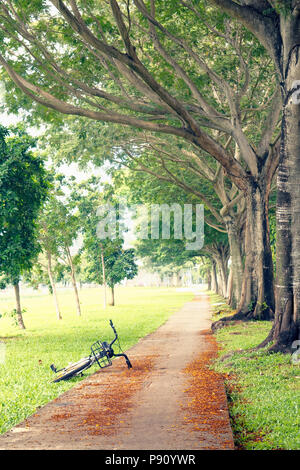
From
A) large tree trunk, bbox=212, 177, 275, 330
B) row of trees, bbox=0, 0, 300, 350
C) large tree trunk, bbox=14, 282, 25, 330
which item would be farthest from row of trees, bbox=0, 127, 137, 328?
large tree trunk, bbox=212, 177, 275, 330

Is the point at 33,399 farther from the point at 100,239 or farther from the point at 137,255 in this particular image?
the point at 137,255

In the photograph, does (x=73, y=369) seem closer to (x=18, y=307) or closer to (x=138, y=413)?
(x=138, y=413)

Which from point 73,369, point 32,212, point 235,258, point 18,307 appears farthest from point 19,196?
point 73,369

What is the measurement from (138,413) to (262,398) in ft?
6.48

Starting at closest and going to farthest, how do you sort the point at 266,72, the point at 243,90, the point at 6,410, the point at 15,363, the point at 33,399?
the point at 6,410 → the point at 33,399 → the point at 15,363 → the point at 243,90 → the point at 266,72

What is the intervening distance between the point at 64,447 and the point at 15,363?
8012 millimetres

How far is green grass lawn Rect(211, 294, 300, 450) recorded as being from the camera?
5852 mm

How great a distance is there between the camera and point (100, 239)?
38.7m

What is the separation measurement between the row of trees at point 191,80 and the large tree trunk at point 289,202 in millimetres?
20

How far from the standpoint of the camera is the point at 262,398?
7633 mm

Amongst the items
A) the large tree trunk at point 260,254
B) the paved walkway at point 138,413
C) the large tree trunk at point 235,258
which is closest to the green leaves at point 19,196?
the large tree trunk at point 260,254

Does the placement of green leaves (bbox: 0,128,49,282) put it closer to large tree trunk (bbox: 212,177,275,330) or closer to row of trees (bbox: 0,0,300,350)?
row of trees (bbox: 0,0,300,350)
